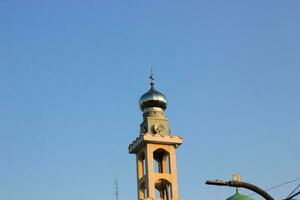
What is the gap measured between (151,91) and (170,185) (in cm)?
790

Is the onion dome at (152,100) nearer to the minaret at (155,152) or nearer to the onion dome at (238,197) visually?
the minaret at (155,152)

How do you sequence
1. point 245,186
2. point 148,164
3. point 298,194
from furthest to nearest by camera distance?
point 148,164, point 245,186, point 298,194

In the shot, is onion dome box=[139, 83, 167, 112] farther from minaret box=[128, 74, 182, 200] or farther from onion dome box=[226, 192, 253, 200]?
onion dome box=[226, 192, 253, 200]

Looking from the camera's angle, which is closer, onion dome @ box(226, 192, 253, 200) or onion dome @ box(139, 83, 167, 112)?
onion dome @ box(226, 192, 253, 200)

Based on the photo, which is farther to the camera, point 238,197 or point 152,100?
Answer: point 152,100

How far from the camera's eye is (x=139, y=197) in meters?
45.5

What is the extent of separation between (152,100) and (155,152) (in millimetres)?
4130

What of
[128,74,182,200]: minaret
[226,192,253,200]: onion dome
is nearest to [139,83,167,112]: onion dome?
[128,74,182,200]: minaret

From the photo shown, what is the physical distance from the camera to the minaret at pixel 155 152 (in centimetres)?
4481

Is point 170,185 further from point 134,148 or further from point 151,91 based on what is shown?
point 151,91

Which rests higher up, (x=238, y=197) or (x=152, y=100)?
(x=152, y=100)

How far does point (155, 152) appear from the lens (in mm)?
47094

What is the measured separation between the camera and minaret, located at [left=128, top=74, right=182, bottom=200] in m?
44.8

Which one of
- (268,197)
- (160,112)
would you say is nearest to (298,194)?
(268,197)
